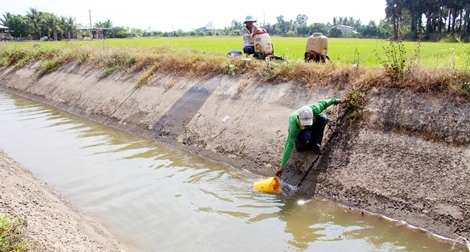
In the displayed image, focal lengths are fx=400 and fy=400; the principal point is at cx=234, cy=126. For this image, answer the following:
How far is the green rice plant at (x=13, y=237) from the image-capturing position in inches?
131

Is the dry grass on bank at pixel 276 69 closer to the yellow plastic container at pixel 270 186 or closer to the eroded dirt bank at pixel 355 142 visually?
the eroded dirt bank at pixel 355 142

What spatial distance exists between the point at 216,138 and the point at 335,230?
401cm

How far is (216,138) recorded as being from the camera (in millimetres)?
8758

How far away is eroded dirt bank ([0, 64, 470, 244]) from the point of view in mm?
5461

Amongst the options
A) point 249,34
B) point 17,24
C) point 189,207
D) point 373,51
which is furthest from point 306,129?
point 17,24

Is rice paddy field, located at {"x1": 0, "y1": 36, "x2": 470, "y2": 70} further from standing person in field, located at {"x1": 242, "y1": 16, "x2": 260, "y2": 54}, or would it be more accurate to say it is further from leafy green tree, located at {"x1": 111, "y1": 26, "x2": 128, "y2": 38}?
leafy green tree, located at {"x1": 111, "y1": 26, "x2": 128, "y2": 38}

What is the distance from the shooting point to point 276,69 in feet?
29.6

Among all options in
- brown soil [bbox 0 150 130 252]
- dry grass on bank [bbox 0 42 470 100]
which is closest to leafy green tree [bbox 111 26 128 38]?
dry grass on bank [bbox 0 42 470 100]

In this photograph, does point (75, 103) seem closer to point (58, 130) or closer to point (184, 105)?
point (58, 130)

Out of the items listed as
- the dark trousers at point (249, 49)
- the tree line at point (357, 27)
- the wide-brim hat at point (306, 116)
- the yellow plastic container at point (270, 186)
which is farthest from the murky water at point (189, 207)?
the tree line at point (357, 27)

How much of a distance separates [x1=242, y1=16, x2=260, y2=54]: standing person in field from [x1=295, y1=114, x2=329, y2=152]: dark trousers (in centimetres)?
449

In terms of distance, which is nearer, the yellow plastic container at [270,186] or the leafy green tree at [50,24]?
the yellow plastic container at [270,186]

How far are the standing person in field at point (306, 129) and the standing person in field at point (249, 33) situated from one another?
425 cm

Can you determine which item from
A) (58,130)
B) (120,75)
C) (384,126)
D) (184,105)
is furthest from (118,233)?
(120,75)
